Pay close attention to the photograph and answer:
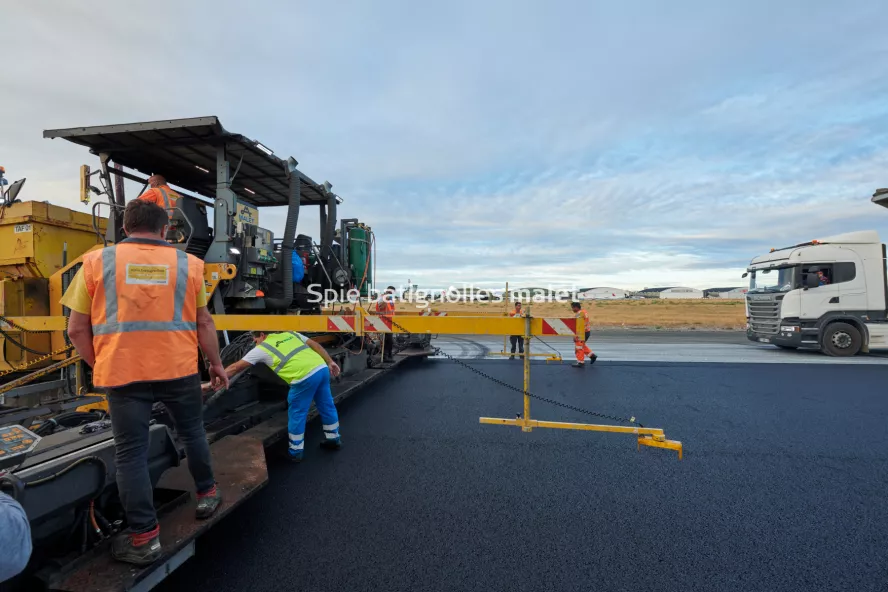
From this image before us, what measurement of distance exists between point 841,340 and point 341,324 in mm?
13491

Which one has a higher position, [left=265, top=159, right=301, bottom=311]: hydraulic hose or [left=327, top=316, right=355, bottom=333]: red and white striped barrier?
[left=265, top=159, right=301, bottom=311]: hydraulic hose

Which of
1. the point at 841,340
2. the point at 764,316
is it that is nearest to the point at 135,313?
the point at 841,340

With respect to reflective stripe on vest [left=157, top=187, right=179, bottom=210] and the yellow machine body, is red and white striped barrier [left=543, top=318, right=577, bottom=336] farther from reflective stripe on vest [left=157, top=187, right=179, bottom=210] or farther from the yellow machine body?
the yellow machine body

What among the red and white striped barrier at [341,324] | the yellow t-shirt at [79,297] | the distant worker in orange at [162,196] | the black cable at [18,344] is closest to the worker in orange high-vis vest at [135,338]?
the yellow t-shirt at [79,297]

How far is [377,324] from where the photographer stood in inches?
154

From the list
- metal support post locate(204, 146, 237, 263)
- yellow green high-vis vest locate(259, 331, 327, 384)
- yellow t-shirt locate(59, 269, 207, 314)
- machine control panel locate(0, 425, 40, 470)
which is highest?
metal support post locate(204, 146, 237, 263)

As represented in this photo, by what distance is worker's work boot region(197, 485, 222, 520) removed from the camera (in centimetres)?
250

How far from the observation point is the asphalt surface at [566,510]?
2.48 m

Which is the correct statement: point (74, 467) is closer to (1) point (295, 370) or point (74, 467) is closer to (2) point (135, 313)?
(2) point (135, 313)

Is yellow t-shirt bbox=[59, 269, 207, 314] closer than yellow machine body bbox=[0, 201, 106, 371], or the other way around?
yellow t-shirt bbox=[59, 269, 207, 314]

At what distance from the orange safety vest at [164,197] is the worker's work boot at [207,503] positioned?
10.0ft

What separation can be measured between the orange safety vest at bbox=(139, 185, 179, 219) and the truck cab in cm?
1405

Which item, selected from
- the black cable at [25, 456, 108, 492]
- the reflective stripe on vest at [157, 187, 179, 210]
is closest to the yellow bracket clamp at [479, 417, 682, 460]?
the black cable at [25, 456, 108, 492]

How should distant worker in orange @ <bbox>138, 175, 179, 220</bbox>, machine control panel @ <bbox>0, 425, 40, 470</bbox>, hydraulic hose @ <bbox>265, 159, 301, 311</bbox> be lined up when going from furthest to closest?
hydraulic hose @ <bbox>265, 159, 301, 311</bbox> < distant worker in orange @ <bbox>138, 175, 179, 220</bbox> < machine control panel @ <bbox>0, 425, 40, 470</bbox>
